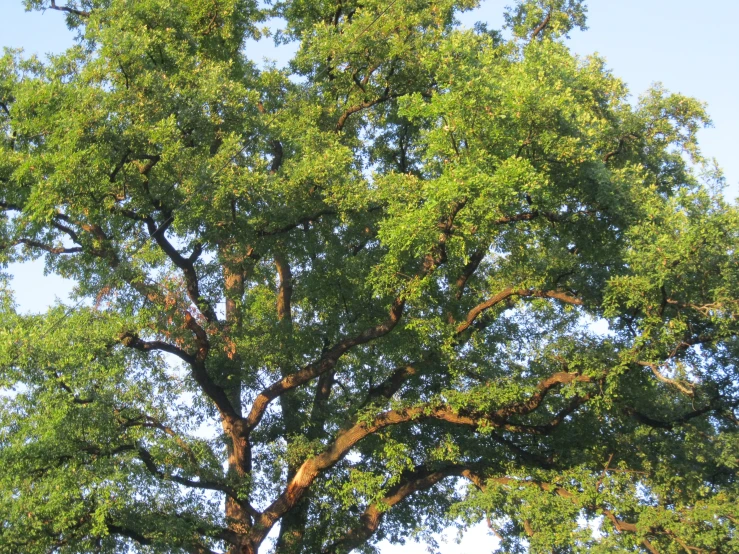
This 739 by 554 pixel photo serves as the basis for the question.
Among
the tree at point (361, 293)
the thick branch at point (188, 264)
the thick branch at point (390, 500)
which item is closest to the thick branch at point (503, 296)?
the tree at point (361, 293)

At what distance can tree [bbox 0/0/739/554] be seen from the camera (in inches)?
429

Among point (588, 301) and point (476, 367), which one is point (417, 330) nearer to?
point (476, 367)

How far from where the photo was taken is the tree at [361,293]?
1089 cm

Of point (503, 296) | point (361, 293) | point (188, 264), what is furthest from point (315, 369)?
point (503, 296)

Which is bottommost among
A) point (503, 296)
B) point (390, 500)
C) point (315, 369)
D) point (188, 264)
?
point (390, 500)

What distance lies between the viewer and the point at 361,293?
1373 centimetres

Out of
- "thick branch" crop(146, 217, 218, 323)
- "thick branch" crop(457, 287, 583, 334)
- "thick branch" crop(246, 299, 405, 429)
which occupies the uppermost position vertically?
"thick branch" crop(146, 217, 218, 323)

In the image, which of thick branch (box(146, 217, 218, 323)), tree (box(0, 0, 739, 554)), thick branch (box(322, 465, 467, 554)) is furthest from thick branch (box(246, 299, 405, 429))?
thick branch (box(322, 465, 467, 554))

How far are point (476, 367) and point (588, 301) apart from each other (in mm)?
2548

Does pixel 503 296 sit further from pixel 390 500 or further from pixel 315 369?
pixel 390 500

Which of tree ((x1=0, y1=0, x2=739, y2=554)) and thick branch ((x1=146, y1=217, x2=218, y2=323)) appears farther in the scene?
thick branch ((x1=146, y1=217, x2=218, y2=323))

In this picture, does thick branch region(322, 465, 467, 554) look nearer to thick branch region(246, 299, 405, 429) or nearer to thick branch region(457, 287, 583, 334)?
thick branch region(246, 299, 405, 429)

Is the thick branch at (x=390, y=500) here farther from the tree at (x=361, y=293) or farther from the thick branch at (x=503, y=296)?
the thick branch at (x=503, y=296)

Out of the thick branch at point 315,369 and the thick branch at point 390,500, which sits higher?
the thick branch at point 315,369
